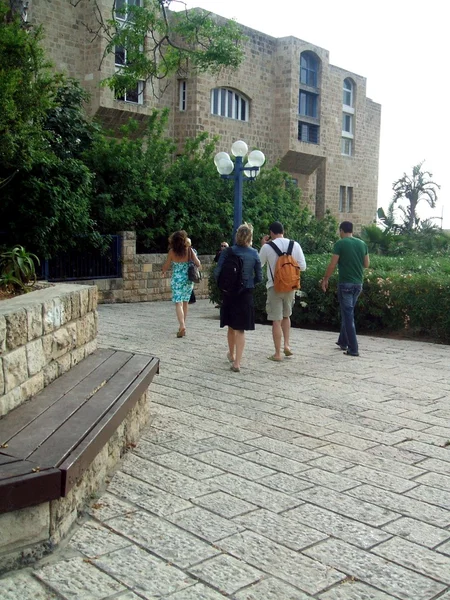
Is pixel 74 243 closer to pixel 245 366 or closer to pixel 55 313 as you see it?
pixel 245 366

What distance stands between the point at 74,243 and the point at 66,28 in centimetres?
1007

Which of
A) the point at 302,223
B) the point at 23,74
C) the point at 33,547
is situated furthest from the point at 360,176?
the point at 33,547

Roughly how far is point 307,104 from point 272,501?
3120 centimetres

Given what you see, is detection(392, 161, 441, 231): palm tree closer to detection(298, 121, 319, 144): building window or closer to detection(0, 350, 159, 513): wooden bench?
detection(298, 121, 319, 144): building window

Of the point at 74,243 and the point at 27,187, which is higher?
the point at 27,187

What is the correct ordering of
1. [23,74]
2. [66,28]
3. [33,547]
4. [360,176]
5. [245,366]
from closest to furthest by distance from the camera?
[33,547]
[245,366]
[23,74]
[66,28]
[360,176]

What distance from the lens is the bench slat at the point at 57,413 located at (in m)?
3.46

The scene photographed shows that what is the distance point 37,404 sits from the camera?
4.27 m

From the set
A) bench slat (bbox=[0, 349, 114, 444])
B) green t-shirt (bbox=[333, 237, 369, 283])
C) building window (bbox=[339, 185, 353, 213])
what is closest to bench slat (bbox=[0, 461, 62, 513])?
bench slat (bbox=[0, 349, 114, 444])

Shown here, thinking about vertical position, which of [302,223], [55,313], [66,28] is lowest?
[55,313]

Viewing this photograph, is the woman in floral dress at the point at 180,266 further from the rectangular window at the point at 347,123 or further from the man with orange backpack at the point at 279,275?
the rectangular window at the point at 347,123

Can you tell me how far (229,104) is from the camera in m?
28.8

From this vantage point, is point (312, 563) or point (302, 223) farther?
point (302, 223)

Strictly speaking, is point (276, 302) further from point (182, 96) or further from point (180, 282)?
point (182, 96)
